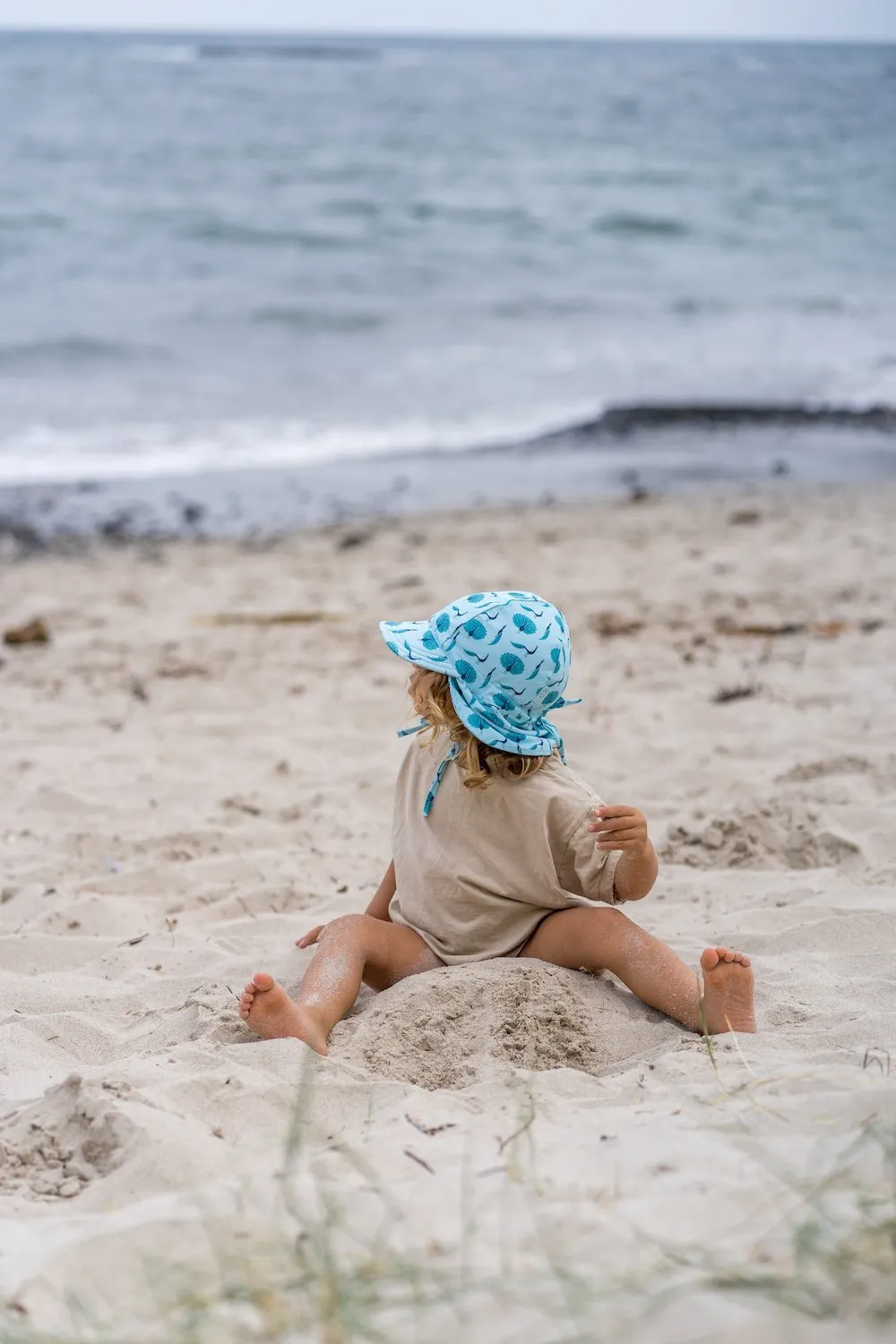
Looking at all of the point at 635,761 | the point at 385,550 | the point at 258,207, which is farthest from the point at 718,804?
the point at 258,207

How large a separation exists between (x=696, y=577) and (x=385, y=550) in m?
1.91

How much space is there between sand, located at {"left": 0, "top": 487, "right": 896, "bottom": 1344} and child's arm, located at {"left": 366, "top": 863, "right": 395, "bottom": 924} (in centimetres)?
24

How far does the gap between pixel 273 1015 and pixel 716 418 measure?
10.1 m

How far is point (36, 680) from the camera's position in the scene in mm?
5410

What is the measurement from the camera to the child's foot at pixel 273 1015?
98.5 inches

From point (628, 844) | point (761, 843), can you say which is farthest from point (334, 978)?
point (761, 843)

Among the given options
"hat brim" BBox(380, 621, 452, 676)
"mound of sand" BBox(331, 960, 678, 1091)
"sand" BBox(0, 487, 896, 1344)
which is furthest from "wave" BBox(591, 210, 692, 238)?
"mound of sand" BBox(331, 960, 678, 1091)

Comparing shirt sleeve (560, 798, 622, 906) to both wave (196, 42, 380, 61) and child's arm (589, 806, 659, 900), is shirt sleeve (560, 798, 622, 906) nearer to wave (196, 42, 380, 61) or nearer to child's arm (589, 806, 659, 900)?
child's arm (589, 806, 659, 900)

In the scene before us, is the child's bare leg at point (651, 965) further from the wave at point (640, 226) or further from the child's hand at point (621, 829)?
the wave at point (640, 226)

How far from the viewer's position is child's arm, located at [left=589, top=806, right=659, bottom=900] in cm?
254

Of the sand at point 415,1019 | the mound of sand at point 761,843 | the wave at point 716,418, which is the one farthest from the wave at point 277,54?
the mound of sand at point 761,843

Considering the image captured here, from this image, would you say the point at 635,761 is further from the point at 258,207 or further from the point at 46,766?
the point at 258,207

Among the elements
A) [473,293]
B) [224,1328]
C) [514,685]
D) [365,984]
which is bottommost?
[473,293]

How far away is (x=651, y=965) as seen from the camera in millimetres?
2660
